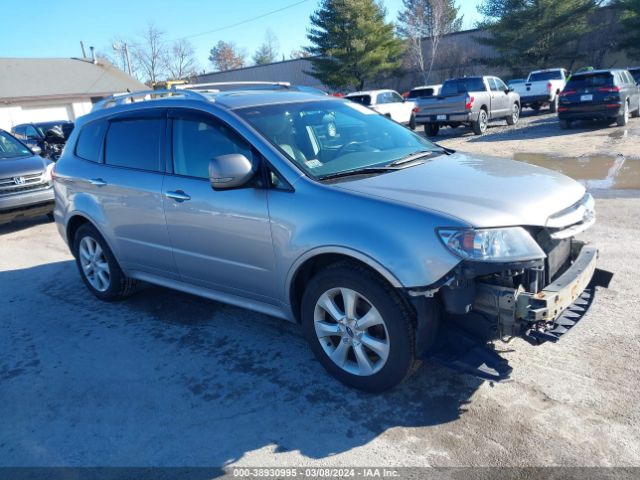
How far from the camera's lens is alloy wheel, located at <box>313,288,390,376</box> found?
11.0 feet

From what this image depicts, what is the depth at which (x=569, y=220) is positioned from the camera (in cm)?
332

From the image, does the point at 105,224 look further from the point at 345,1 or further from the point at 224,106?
the point at 345,1

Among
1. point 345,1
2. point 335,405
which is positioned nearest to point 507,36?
point 345,1

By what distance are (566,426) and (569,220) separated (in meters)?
1.19

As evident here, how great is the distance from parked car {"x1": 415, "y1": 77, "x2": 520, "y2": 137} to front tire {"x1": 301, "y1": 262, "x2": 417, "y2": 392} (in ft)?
A: 49.9

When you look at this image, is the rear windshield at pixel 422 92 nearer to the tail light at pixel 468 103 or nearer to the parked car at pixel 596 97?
the tail light at pixel 468 103

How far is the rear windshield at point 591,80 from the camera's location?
1586cm

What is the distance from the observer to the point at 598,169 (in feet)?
36.0

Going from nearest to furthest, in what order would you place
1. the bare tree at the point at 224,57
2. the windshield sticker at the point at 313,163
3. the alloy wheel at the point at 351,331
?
the alloy wheel at the point at 351,331
the windshield sticker at the point at 313,163
the bare tree at the point at 224,57

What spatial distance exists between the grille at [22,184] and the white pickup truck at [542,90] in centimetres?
2026

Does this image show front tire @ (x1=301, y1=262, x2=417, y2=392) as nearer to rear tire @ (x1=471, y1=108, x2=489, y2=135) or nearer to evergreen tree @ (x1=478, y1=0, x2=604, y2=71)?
rear tire @ (x1=471, y1=108, x2=489, y2=135)

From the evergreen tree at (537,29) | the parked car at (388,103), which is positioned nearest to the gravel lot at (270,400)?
the parked car at (388,103)

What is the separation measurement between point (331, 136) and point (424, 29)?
1683 inches

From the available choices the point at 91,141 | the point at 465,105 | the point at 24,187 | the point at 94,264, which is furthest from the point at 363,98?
the point at 94,264
